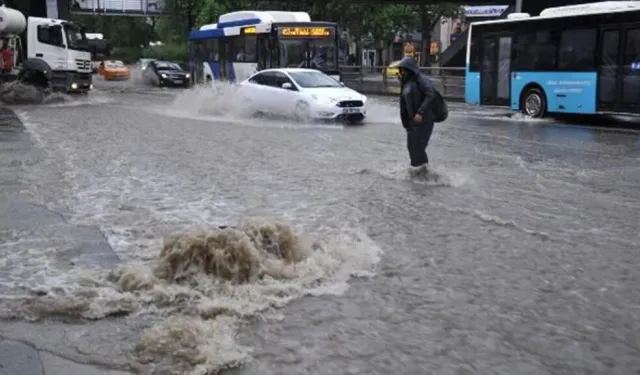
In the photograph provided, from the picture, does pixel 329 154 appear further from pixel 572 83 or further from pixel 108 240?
pixel 572 83

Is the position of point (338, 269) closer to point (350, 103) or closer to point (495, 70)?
point (350, 103)

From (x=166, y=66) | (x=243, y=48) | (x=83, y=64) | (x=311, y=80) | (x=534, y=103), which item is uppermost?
(x=243, y=48)

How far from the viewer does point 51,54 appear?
26812mm

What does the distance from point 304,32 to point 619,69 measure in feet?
36.3

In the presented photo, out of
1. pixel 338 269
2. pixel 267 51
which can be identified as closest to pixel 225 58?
pixel 267 51

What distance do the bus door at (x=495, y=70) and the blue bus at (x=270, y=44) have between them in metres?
5.16

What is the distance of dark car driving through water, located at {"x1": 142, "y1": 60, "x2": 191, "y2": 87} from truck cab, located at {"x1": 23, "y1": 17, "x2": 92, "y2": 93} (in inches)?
764

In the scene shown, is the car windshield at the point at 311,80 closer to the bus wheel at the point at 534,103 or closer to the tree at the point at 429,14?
the bus wheel at the point at 534,103

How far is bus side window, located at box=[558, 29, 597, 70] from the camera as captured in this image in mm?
19000

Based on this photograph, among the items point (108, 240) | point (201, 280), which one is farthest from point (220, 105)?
point (201, 280)

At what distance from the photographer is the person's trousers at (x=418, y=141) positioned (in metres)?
10.5

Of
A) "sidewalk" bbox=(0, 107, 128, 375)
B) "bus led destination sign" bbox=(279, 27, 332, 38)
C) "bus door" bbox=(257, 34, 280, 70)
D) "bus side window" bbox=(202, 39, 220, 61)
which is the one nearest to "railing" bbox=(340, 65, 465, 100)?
"bus door" bbox=(257, 34, 280, 70)

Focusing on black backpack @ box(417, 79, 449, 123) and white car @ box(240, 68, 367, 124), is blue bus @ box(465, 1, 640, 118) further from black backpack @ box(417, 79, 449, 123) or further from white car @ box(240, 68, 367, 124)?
black backpack @ box(417, 79, 449, 123)

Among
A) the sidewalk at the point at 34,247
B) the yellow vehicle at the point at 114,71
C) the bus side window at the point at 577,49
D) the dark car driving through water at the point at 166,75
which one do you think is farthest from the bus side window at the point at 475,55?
the yellow vehicle at the point at 114,71
